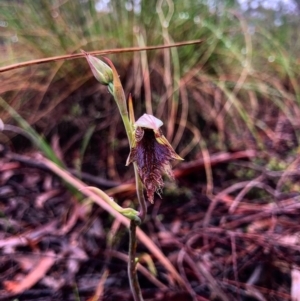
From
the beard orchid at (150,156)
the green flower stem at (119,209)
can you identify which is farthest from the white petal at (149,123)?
the green flower stem at (119,209)

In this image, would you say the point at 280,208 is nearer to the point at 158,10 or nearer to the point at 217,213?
the point at 217,213

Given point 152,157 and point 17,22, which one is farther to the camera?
point 17,22

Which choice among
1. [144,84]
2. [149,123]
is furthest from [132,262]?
[144,84]

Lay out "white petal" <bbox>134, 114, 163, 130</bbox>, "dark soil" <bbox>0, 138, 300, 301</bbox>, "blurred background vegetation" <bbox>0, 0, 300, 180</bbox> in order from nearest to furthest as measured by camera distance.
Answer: "white petal" <bbox>134, 114, 163, 130</bbox>, "dark soil" <bbox>0, 138, 300, 301</bbox>, "blurred background vegetation" <bbox>0, 0, 300, 180</bbox>

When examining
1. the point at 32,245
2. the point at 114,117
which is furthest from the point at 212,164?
the point at 32,245

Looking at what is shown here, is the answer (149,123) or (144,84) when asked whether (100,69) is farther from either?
(144,84)

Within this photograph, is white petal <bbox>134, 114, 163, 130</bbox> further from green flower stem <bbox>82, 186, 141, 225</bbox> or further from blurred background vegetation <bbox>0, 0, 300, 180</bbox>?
blurred background vegetation <bbox>0, 0, 300, 180</bbox>

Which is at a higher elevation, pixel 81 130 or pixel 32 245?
pixel 81 130

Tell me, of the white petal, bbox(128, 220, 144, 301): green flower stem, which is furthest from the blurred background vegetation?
the white petal
